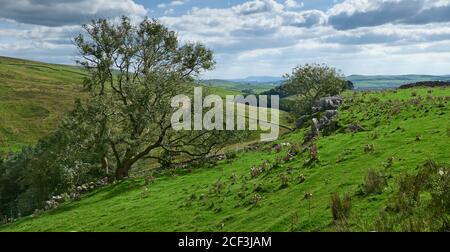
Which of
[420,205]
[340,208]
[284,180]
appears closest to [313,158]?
[284,180]

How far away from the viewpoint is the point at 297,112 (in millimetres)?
83938

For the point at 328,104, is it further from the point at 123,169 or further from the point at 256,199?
the point at 256,199

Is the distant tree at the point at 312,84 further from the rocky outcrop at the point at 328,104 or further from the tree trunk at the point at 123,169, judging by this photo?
the tree trunk at the point at 123,169

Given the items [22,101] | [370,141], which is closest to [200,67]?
[370,141]

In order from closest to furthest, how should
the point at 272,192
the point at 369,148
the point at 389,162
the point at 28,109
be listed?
the point at 389,162 → the point at 272,192 → the point at 369,148 → the point at 28,109

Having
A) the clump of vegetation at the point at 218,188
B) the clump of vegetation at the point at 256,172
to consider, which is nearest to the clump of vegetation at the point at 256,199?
the clump of vegetation at the point at 218,188

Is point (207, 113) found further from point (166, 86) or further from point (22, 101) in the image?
point (22, 101)

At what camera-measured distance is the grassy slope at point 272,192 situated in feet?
53.6

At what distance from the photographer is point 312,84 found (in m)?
80.1

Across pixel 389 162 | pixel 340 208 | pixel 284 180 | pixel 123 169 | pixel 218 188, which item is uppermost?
pixel 389 162

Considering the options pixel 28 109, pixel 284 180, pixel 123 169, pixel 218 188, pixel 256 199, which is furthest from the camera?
pixel 28 109

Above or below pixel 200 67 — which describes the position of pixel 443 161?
below

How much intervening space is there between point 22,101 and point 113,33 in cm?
12762

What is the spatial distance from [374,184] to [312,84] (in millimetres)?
66019
